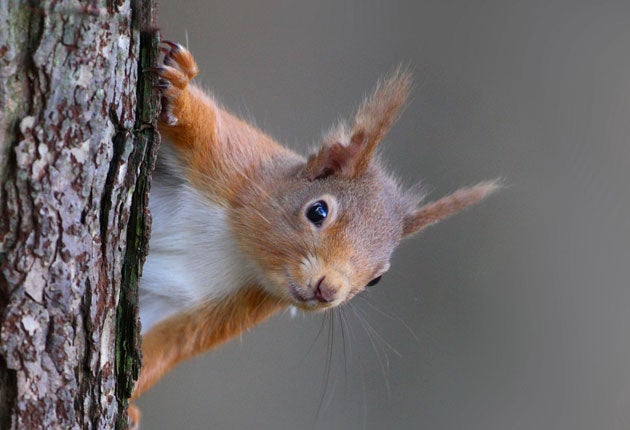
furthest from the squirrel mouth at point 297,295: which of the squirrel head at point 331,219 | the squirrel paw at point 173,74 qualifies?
the squirrel paw at point 173,74

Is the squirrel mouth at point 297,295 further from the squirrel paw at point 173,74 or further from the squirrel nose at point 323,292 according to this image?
the squirrel paw at point 173,74

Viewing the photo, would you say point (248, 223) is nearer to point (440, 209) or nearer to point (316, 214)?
point (316, 214)

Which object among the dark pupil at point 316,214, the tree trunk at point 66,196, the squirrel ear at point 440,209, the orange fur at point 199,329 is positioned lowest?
the tree trunk at point 66,196

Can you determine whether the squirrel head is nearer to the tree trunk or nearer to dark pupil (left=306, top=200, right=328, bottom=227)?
dark pupil (left=306, top=200, right=328, bottom=227)

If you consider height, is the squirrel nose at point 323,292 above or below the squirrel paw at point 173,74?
below

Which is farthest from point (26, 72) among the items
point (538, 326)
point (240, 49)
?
point (538, 326)

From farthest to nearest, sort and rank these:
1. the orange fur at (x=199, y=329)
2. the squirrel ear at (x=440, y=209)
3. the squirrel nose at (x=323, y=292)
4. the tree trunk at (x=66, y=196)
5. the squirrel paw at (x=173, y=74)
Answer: the squirrel ear at (x=440, y=209) < the orange fur at (x=199, y=329) < the squirrel nose at (x=323, y=292) < the squirrel paw at (x=173, y=74) < the tree trunk at (x=66, y=196)
